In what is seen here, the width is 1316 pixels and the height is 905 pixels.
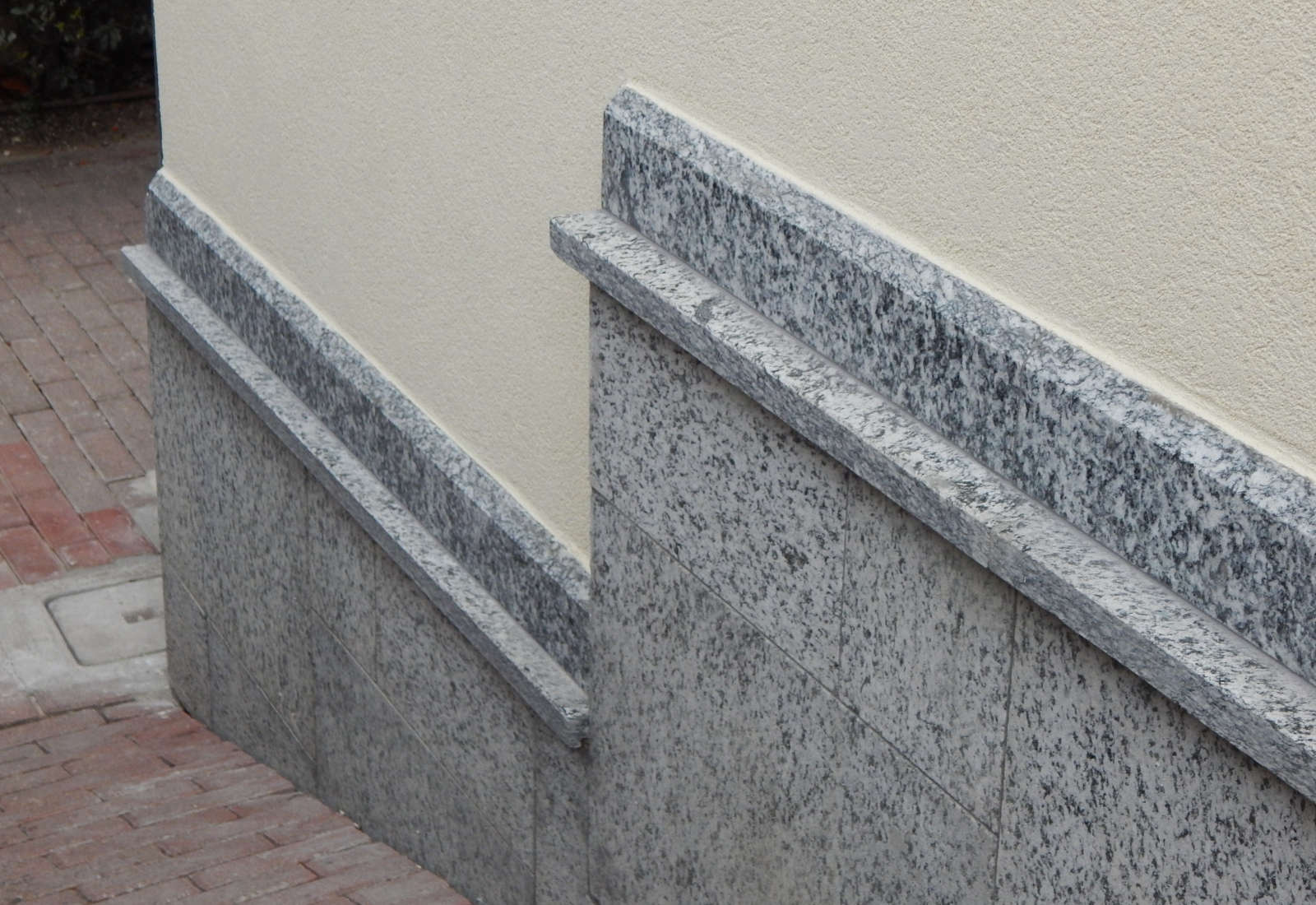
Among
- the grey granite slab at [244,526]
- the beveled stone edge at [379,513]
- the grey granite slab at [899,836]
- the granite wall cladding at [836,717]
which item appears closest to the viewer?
the granite wall cladding at [836,717]

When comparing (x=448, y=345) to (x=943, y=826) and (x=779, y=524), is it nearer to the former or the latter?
(x=779, y=524)

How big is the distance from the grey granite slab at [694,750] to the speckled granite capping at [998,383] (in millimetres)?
581

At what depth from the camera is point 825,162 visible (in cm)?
262

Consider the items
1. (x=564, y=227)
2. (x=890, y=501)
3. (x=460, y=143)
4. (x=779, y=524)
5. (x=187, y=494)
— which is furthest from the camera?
(x=187, y=494)

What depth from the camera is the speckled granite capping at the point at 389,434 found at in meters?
3.68

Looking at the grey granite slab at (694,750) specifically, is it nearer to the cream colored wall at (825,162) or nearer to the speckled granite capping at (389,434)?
the speckled granite capping at (389,434)

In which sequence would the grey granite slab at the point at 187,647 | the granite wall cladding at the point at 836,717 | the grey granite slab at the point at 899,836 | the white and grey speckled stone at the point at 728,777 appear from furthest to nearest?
1. the grey granite slab at the point at 187,647
2. the white and grey speckled stone at the point at 728,777
3. the grey granite slab at the point at 899,836
4. the granite wall cladding at the point at 836,717

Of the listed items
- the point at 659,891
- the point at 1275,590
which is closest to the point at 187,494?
the point at 659,891

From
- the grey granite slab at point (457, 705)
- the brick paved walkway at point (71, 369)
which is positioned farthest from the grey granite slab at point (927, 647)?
the brick paved walkway at point (71, 369)

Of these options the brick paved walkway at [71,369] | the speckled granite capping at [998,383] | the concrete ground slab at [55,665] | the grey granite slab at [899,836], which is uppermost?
the speckled granite capping at [998,383]

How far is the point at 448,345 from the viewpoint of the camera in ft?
13.1

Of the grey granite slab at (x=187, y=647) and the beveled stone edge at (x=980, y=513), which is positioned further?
the grey granite slab at (x=187, y=647)

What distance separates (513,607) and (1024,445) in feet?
5.92

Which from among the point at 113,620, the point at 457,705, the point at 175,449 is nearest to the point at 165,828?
the point at 175,449
